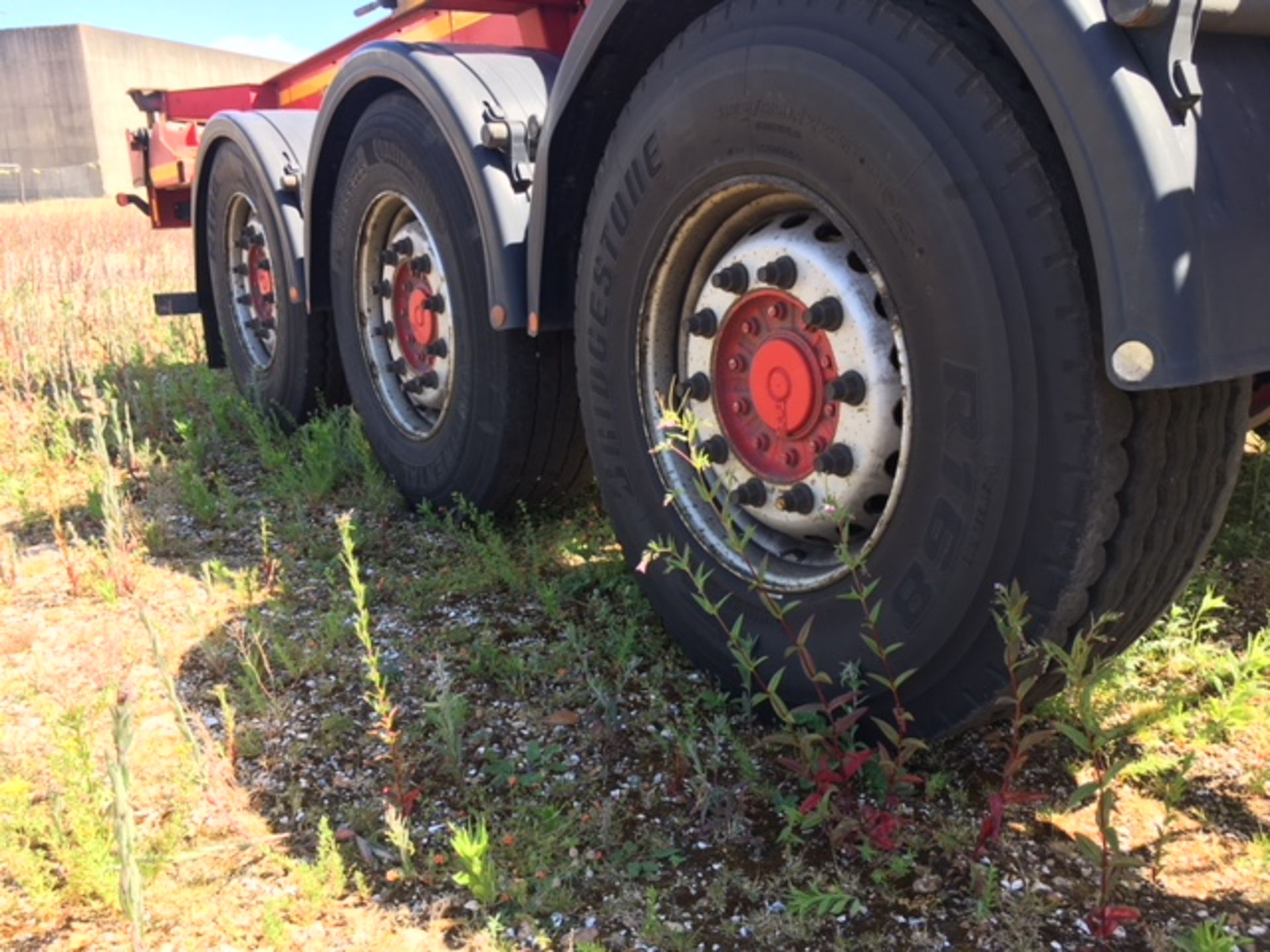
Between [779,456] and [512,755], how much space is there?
0.82 metres

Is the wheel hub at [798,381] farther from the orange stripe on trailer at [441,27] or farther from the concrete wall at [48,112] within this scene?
the concrete wall at [48,112]

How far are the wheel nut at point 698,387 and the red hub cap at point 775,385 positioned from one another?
2 centimetres

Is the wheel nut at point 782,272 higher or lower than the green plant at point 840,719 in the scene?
higher

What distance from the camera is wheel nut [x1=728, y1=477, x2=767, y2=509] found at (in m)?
2.12

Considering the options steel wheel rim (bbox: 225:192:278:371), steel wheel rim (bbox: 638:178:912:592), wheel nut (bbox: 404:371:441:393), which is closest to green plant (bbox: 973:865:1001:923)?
steel wheel rim (bbox: 638:178:912:592)

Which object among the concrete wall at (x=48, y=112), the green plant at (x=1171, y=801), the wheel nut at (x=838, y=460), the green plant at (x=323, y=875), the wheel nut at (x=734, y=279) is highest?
the concrete wall at (x=48, y=112)

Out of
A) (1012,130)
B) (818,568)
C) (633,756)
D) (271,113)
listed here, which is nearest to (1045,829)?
(818,568)

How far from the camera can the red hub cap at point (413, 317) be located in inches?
129

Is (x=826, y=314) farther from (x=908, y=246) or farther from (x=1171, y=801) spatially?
(x=1171, y=801)

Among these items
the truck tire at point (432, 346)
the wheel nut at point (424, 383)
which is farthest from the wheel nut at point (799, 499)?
the wheel nut at point (424, 383)

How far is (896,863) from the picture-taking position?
172 centimetres

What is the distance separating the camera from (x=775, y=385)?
6.71 feet

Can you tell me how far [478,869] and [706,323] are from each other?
112 centimetres

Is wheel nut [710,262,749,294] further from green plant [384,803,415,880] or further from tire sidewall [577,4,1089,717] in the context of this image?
green plant [384,803,415,880]
